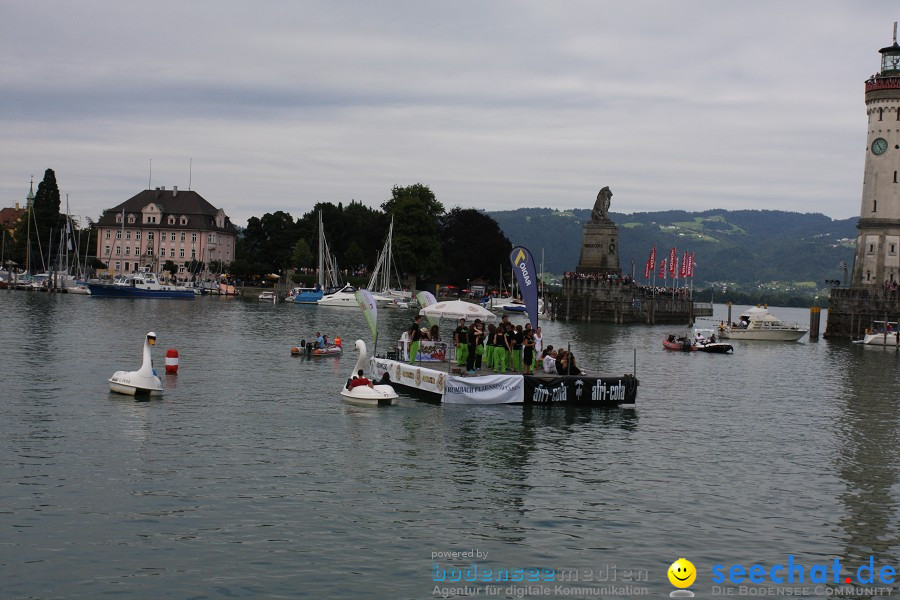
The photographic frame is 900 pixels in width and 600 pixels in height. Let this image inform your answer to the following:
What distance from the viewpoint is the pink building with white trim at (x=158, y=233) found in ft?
533

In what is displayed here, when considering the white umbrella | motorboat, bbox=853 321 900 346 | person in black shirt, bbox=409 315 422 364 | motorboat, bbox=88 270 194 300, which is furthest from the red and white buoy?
motorboat, bbox=88 270 194 300

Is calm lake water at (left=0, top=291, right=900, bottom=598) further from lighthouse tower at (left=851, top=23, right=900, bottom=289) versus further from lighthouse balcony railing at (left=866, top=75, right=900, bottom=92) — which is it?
lighthouse balcony railing at (left=866, top=75, right=900, bottom=92)

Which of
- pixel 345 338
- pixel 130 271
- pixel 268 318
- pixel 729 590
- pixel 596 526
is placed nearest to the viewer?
pixel 729 590

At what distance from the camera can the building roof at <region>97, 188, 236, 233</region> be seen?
16275 cm

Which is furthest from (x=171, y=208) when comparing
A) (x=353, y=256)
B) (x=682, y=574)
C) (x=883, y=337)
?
(x=682, y=574)

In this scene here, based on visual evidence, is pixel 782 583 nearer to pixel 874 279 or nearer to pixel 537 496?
pixel 537 496

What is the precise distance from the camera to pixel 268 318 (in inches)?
3595

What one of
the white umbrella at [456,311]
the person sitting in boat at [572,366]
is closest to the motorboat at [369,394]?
the person sitting in boat at [572,366]

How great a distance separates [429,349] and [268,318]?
54.1 metres

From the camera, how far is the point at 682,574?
1647 centimetres

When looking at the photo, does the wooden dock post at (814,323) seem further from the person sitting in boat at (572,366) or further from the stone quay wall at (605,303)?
the person sitting in boat at (572,366)

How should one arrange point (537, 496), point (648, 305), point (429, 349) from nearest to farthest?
point (537, 496) < point (429, 349) < point (648, 305)

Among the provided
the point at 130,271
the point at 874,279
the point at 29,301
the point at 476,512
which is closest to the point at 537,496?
the point at 476,512

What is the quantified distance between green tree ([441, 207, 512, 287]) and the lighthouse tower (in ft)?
245
